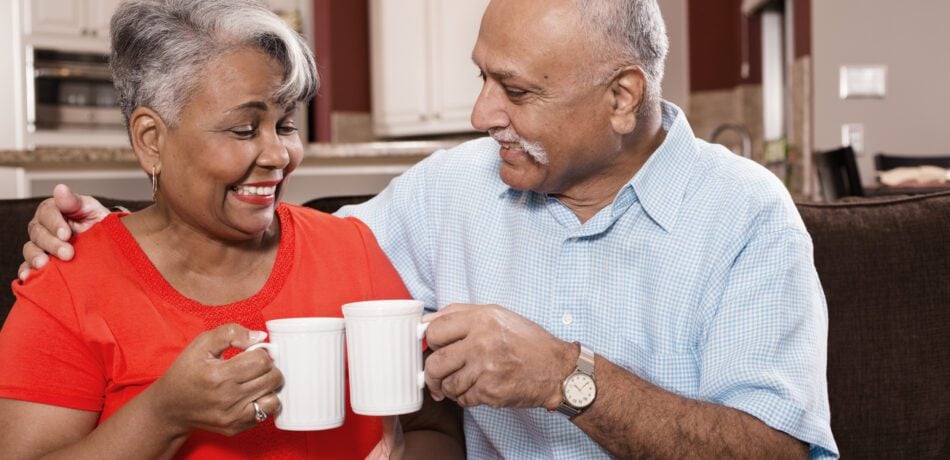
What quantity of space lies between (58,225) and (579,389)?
77cm

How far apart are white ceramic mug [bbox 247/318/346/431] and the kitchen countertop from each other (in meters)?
1.99

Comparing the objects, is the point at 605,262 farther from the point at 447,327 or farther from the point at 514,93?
the point at 447,327

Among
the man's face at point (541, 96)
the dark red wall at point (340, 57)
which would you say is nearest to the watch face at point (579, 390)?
the man's face at point (541, 96)

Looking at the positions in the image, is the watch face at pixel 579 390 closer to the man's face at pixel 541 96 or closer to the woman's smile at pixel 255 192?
the man's face at pixel 541 96

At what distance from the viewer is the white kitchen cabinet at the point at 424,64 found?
683cm

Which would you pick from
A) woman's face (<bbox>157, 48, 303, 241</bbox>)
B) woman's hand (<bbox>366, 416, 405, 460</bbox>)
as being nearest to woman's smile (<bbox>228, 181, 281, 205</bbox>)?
woman's face (<bbox>157, 48, 303, 241</bbox>)

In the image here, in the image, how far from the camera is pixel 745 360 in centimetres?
132

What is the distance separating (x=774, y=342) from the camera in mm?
1308

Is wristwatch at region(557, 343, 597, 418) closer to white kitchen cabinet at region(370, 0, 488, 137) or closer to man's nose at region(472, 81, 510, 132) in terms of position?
man's nose at region(472, 81, 510, 132)

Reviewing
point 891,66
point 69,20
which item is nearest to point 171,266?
point 891,66

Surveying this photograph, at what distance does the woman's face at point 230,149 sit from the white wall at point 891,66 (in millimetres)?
4385

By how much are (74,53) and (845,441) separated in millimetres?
5866

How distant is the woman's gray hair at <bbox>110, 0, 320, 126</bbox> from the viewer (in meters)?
1.27

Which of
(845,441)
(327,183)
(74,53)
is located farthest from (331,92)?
(845,441)
